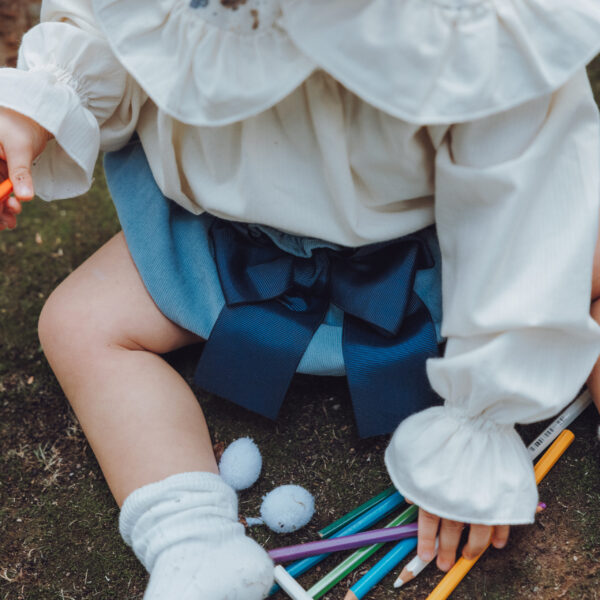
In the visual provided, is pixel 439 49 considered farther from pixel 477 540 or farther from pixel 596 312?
pixel 477 540

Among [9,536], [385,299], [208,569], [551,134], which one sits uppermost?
[551,134]

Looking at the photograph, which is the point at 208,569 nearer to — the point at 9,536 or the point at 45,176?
the point at 9,536

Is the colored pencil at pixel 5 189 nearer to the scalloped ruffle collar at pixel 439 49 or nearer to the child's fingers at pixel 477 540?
the scalloped ruffle collar at pixel 439 49

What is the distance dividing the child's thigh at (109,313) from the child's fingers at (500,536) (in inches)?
16.8

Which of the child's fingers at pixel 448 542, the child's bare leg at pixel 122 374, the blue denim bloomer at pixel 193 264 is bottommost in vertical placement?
the child's fingers at pixel 448 542

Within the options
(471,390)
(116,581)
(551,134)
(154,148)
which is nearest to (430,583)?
(471,390)

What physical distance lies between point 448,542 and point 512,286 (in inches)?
11.1

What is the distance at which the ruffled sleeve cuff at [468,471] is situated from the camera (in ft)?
2.35

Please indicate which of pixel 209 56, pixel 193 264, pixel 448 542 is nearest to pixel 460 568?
pixel 448 542

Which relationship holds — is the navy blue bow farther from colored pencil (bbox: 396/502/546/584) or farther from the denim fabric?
colored pencil (bbox: 396/502/546/584)

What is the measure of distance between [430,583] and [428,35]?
55 cm

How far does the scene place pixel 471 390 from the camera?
71cm

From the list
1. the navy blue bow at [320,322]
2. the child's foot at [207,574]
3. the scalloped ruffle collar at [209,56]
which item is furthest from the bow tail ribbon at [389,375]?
the scalloped ruffle collar at [209,56]

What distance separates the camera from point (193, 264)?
2.96 ft
